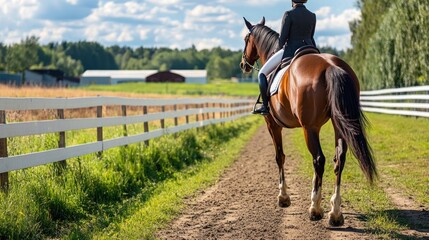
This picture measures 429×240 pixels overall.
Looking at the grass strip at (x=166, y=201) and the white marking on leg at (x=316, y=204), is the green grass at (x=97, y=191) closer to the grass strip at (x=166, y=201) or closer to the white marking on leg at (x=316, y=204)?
the grass strip at (x=166, y=201)

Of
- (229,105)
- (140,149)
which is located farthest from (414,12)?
(140,149)

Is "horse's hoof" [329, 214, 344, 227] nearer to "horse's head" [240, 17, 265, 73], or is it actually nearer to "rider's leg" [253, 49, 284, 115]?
"rider's leg" [253, 49, 284, 115]

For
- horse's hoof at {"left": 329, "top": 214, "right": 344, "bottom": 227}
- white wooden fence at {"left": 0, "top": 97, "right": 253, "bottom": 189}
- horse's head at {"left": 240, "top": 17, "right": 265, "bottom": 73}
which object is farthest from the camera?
horse's head at {"left": 240, "top": 17, "right": 265, "bottom": 73}

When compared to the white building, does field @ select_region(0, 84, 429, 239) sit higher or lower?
higher

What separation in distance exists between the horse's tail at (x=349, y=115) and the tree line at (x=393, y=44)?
963 inches

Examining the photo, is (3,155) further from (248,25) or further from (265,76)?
(248,25)

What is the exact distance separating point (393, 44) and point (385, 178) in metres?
32.1

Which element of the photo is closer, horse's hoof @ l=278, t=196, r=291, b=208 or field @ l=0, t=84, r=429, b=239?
field @ l=0, t=84, r=429, b=239

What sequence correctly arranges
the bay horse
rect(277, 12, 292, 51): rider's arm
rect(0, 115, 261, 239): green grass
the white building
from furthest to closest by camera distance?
1. the white building
2. rect(277, 12, 292, 51): rider's arm
3. the bay horse
4. rect(0, 115, 261, 239): green grass

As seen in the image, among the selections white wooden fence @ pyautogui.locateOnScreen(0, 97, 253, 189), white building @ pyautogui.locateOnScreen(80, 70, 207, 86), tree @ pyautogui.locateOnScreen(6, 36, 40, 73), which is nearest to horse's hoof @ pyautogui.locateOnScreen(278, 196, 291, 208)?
white wooden fence @ pyautogui.locateOnScreen(0, 97, 253, 189)

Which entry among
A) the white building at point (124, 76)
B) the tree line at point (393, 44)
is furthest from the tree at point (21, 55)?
the tree line at point (393, 44)

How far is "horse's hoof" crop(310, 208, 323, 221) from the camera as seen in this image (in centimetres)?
711

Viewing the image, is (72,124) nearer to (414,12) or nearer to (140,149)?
(140,149)

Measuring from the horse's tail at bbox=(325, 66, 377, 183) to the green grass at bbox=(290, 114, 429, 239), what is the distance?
0.33 meters
